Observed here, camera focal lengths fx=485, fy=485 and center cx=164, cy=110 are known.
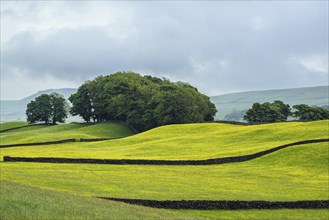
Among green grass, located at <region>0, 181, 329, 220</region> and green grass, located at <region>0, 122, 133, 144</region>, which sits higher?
green grass, located at <region>0, 122, 133, 144</region>

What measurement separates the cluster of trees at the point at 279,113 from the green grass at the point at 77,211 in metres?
84.1

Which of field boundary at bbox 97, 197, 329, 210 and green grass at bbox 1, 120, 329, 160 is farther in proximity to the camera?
green grass at bbox 1, 120, 329, 160

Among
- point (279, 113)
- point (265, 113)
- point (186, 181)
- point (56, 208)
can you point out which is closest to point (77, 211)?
point (56, 208)

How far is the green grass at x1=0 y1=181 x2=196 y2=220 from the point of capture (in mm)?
19116

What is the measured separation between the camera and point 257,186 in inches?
1487

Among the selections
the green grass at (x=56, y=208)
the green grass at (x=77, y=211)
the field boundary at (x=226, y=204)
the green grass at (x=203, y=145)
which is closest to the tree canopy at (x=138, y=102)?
the green grass at (x=203, y=145)

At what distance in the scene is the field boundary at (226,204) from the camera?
28.4 metres

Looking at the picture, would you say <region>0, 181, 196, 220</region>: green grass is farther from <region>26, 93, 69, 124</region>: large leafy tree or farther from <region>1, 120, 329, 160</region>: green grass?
<region>26, 93, 69, 124</region>: large leafy tree

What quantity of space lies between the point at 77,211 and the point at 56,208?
A: 95cm

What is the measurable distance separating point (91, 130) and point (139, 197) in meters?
83.6

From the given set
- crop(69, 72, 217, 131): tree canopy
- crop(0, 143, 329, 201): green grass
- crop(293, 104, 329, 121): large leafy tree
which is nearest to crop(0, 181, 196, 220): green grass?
crop(0, 143, 329, 201): green grass

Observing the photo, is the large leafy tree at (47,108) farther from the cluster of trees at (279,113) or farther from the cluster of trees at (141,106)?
the cluster of trees at (279,113)

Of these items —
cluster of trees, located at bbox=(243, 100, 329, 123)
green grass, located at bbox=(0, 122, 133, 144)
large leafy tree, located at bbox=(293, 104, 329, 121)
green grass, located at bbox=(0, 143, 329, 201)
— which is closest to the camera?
green grass, located at bbox=(0, 143, 329, 201)

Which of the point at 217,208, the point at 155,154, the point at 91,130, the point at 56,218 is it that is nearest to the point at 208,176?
the point at 217,208
